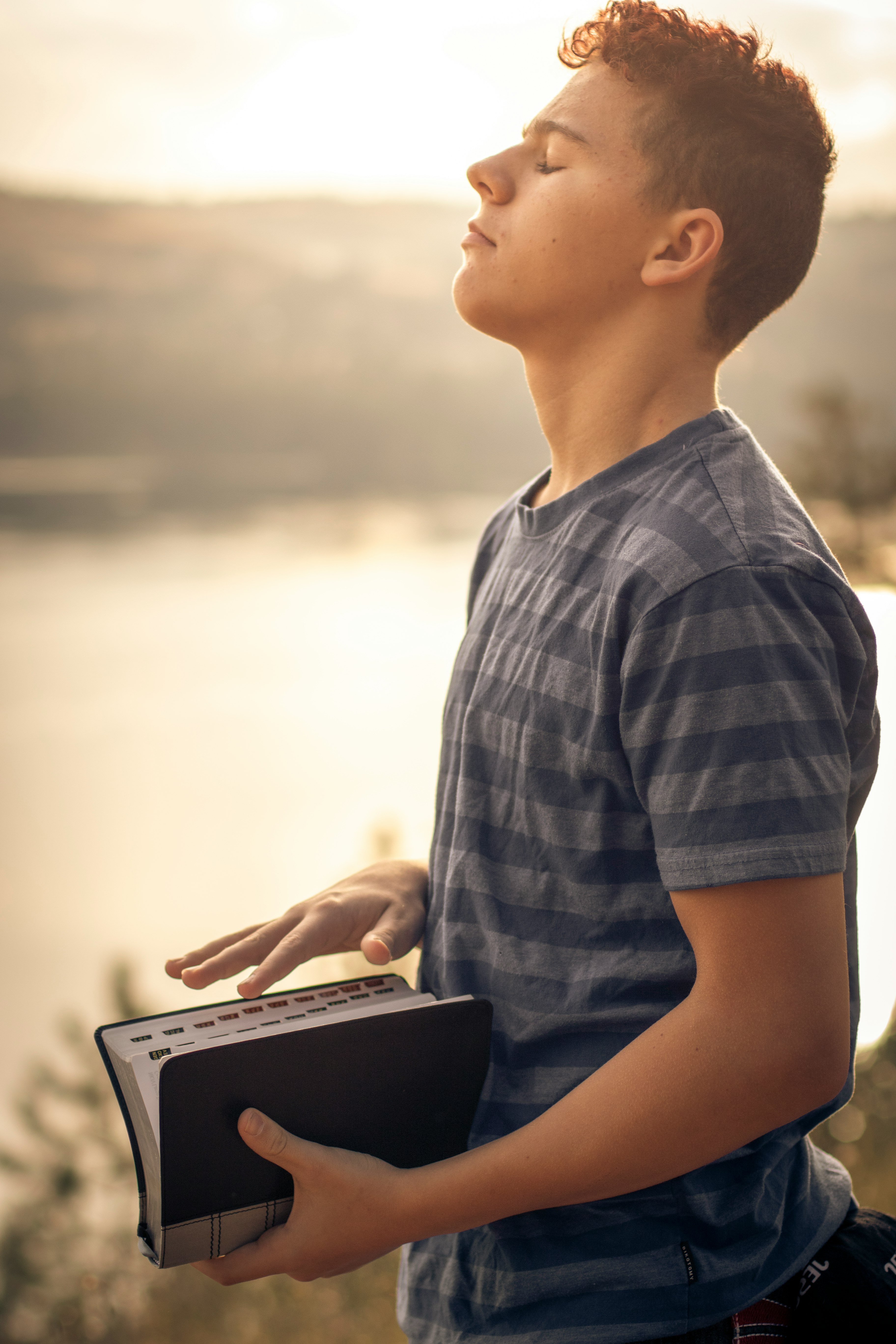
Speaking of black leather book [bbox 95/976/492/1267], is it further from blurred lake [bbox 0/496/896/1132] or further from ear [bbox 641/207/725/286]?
blurred lake [bbox 0/496/896/1132]

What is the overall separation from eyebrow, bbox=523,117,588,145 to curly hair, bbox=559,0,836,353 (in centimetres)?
5

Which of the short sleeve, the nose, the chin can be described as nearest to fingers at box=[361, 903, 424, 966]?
the short sleeve

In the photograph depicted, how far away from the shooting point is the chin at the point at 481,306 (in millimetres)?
761

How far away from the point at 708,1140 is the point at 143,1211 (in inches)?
14.5

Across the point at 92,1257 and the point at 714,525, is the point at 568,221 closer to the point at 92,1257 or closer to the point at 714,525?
the point at 714,525

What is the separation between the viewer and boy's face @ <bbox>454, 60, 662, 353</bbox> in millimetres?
710

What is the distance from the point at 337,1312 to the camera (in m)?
3.20

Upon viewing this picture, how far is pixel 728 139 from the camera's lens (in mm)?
715

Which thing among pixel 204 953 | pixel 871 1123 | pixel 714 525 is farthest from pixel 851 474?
pixel 204 953

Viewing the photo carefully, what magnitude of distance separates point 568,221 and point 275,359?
3372mm

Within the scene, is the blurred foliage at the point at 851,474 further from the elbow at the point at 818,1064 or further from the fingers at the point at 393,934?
the elbow at the point at 818,1064

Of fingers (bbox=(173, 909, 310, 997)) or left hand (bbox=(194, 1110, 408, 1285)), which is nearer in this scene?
left hand (bbox=(194, 1110, 408, 1285))

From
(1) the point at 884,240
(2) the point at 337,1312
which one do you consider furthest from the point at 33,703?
(1) the point at 884,240

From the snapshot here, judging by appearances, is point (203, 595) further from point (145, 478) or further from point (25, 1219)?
point (25, 1219)
